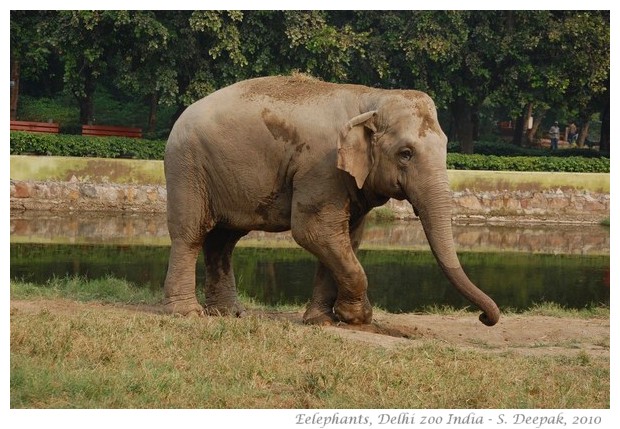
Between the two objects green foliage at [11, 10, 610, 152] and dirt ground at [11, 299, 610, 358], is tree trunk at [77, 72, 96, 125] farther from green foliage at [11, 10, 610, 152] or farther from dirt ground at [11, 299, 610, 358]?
dirt ground at [11, 299, 610, 358]

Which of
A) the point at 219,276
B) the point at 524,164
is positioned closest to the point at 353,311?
the point at 219,276

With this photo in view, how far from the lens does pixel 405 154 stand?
33.7 feet

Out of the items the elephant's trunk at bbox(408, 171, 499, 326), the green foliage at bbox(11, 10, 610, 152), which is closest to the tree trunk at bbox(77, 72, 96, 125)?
the green foliage at bbox(11, 10, 610, 152)

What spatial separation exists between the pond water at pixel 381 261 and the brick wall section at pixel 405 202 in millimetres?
1127

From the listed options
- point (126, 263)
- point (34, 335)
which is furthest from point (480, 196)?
point (34, 335)

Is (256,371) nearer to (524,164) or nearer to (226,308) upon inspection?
(226,308)

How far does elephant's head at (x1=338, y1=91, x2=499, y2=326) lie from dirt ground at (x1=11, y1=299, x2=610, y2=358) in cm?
82

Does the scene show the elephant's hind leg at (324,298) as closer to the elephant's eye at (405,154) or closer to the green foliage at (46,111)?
the elephant's eye at (405,154)

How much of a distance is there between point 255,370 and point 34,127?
83.1ft

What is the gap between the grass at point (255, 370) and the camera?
24.0 ft

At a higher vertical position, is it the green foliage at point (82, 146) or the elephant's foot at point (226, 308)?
the green foliage at point (82, 146)

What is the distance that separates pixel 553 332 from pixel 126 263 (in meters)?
9.25

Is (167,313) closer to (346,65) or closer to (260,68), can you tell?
(260,68)

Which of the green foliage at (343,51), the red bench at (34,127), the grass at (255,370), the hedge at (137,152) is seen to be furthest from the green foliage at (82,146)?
the grass at (255,370)
